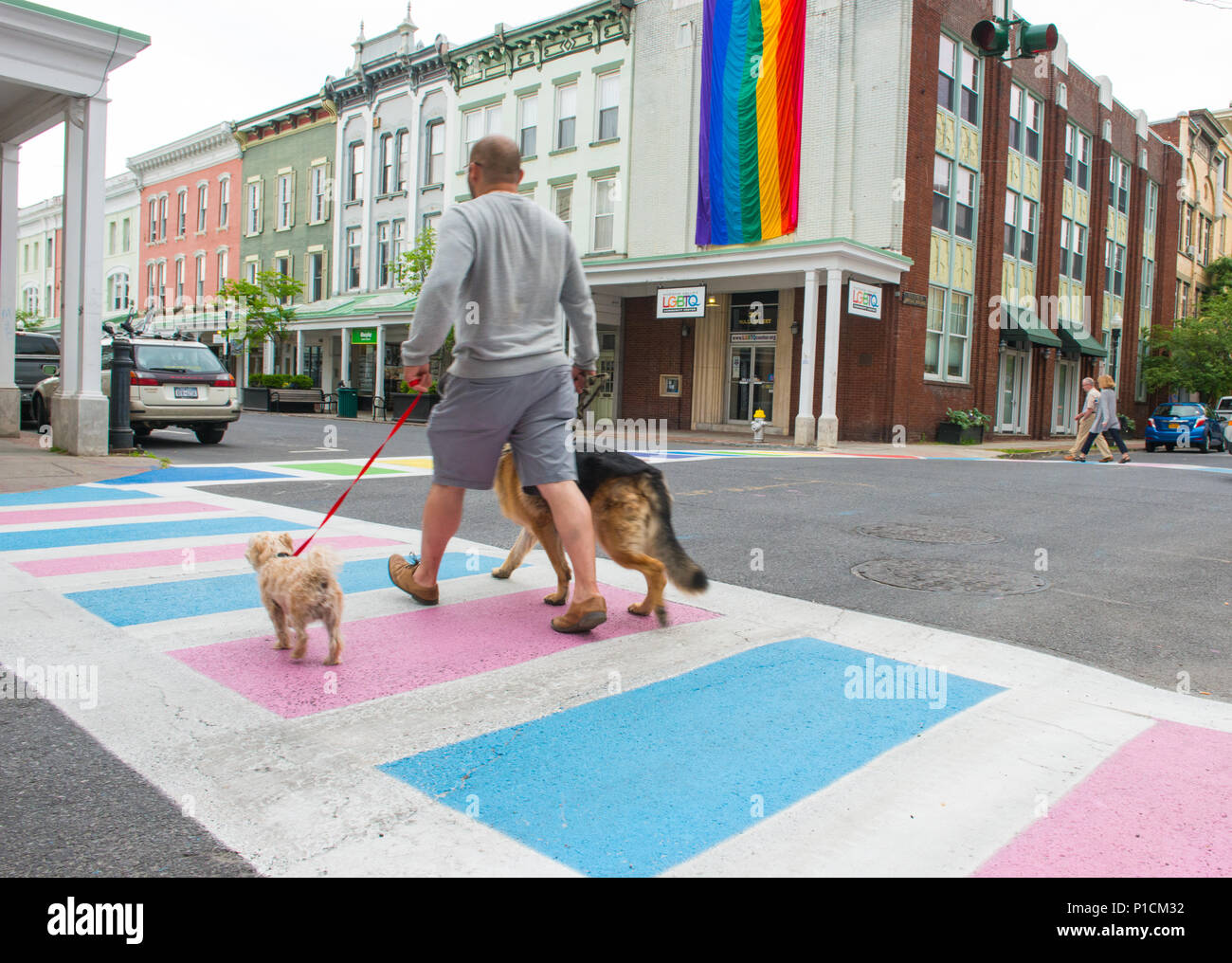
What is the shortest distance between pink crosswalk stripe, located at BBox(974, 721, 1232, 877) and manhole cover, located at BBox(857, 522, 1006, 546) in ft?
13.6

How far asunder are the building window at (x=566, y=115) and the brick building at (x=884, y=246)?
2.70 meters

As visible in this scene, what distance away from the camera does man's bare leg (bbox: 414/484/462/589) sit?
4293 millimetres

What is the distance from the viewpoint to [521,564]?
5754 mm

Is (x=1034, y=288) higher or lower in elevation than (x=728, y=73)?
lower

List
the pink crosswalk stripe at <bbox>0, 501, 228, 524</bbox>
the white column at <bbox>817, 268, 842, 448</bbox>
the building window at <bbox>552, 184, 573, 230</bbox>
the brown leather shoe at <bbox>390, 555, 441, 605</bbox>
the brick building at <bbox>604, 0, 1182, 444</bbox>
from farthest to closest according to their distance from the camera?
1. the building window at <bbox>552, 184, 573, 230</bbox>
2. the brick building at <bbox>604, 0, 1182, 444</bbox>
3. the white column at <bbox>817, 268, 842, 448</bbox>
4. the pink crosswalk stripe at <bbox>0, 501, 228, 524</bbox>
5. the brown leather shoe at <bbox>390, 555, 441, 605</bbox>

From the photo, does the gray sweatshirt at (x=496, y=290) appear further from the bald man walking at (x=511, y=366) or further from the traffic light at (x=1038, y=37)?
the traffic light at (x=1038, y=37)

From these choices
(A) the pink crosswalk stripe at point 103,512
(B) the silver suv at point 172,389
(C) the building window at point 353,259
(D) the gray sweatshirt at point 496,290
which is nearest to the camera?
(D) the gray sweatshirt at point 496,290

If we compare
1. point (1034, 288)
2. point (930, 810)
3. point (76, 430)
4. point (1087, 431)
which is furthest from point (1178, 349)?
point (930, 810)

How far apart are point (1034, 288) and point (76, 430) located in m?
28.5

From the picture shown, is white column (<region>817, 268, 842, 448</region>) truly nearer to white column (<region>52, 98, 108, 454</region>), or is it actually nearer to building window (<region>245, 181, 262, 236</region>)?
white column (<region>52, 98, 108, 454</region>)

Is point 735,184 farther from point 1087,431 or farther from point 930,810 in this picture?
point 930,810

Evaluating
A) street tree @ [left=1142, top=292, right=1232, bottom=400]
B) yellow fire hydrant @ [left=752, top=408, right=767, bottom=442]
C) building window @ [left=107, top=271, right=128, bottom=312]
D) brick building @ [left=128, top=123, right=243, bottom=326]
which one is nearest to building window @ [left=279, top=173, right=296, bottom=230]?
brick building @ [left=128, top=123, right=243, bottom=326]

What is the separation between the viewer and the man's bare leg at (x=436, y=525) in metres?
4.29

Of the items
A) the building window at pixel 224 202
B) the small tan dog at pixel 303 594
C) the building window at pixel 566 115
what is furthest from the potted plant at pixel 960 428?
the building window at pixel 224 202
